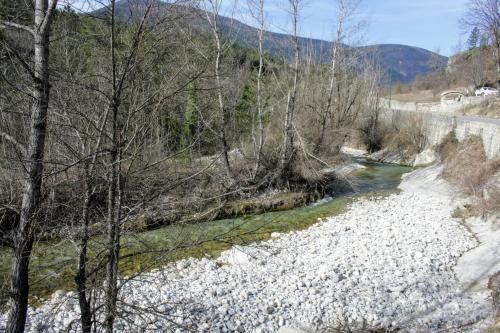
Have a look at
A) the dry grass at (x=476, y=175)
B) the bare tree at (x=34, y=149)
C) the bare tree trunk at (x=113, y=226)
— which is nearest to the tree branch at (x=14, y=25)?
the bare tree at (x=34, y=149)

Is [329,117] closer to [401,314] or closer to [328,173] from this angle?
[328,173]

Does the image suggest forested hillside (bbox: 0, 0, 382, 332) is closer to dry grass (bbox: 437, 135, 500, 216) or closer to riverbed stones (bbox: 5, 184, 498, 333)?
riverbed stones (bbox: 5, 184, 498, 333)

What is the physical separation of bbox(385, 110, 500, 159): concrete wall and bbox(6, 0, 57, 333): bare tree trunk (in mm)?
16315

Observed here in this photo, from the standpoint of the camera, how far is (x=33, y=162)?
3361 mm

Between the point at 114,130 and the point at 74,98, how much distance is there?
20.3 inches

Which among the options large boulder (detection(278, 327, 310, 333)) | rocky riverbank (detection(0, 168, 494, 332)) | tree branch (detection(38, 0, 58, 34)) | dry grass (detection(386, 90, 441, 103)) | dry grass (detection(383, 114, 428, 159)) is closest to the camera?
tree branch (detection(38, 0, 58, 34))

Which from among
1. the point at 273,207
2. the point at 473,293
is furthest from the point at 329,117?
the point at 473,293

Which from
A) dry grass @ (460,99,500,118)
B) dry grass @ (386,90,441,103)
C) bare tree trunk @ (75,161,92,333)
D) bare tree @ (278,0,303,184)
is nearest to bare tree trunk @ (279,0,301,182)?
bare tree @ (278,0,303,184)

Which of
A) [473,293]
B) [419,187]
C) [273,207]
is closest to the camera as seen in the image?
[473,293]

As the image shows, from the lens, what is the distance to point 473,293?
772cm

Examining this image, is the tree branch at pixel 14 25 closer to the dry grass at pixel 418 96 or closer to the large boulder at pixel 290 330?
the large boulder at pixel 290 330

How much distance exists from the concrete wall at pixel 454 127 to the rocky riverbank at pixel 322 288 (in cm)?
708

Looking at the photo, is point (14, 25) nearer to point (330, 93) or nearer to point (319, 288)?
point (319, 288)

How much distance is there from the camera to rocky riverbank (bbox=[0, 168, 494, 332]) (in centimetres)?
664
